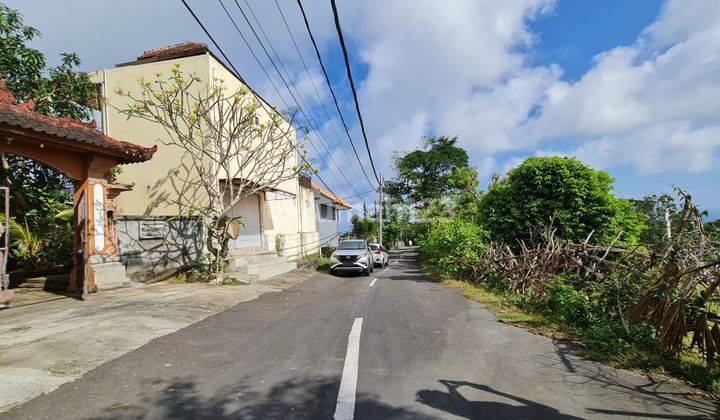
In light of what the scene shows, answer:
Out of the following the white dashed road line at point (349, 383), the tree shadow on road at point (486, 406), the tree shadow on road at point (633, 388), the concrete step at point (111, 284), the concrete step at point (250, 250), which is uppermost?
the concrete step at point (250, 250)

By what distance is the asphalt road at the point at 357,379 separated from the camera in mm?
3654

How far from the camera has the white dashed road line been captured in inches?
141

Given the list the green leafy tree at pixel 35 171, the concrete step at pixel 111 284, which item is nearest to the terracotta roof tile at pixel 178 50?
the green leafy tree at pixel 35 171

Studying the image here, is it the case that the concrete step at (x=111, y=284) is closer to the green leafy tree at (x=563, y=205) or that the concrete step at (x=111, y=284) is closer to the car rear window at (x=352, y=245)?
the green leafy tree at (x=563, y=205)

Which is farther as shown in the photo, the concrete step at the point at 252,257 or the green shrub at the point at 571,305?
the concrete step at the point at 252,257

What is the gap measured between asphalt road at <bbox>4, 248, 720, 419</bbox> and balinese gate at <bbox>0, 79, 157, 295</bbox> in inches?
132

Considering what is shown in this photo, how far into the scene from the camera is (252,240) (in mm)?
17250

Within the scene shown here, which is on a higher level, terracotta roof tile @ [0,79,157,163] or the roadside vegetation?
terracotta roof tile @ [0,79,157,163]

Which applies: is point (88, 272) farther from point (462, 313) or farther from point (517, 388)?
point (517, 388)

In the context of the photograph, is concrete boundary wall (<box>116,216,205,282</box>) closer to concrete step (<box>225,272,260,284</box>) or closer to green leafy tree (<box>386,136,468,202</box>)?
concrete step (<box>225,272,260,284</box>)

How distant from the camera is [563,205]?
13.0 metres

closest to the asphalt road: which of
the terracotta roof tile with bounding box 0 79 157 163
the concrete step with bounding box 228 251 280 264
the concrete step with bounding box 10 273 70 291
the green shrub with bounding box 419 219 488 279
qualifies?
the terracotta roof tile with bounding box 0 79 157 163

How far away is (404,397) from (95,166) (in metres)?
8.56

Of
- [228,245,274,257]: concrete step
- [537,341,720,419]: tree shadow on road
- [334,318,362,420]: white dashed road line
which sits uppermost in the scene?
[228,245,274,257]: concrete step
